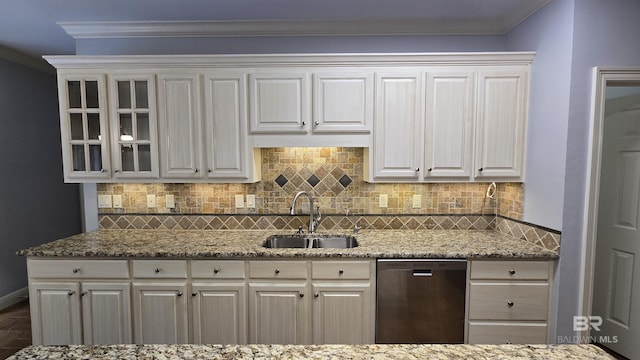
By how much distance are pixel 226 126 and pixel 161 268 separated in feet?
3.78

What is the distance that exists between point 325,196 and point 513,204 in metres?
1.58

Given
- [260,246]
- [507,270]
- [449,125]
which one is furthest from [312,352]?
[449,125]

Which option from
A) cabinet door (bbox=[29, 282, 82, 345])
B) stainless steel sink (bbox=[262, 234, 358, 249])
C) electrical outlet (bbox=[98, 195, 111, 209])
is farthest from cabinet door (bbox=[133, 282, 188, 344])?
electrical outlet (bbox=[98, 195, 111, 209])

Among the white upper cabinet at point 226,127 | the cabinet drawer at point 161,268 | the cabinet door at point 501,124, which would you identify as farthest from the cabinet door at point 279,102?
the cabinet door at point 501,124

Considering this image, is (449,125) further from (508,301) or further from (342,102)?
(508,301)

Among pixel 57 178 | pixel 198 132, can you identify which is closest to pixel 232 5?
pixel 198 132

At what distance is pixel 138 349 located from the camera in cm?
95

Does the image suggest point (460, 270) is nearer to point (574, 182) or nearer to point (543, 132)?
point (574, 182)

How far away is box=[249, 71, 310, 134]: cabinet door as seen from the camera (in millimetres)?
2361

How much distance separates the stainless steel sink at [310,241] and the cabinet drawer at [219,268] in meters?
0.46

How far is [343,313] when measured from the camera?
211cm

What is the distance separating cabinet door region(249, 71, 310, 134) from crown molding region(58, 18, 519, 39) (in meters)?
0.53

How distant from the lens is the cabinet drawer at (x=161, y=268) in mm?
2123

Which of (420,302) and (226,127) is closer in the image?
(420,302)
